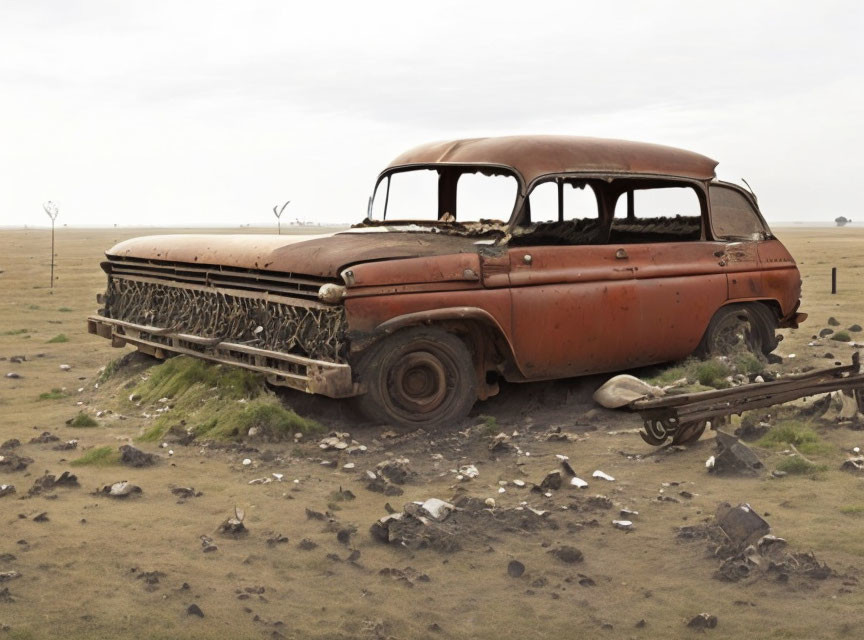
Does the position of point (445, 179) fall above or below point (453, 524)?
above

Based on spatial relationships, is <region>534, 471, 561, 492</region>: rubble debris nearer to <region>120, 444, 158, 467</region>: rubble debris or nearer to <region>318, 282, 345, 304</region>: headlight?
<region>318, 282, 345, 304</region>: headlight

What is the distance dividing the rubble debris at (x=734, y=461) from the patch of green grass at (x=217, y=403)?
9.08ft

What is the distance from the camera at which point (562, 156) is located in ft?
25.5

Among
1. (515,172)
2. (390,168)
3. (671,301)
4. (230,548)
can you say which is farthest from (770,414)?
(230,548)

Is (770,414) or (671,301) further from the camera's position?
(671,301)

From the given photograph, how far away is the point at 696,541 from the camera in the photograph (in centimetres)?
486

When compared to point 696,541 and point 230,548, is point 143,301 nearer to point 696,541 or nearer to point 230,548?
point 230,548

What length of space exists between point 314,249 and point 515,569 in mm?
3290

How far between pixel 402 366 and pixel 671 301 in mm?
2658

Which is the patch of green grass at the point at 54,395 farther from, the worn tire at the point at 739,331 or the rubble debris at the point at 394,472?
the worn tire at the point at 739,331

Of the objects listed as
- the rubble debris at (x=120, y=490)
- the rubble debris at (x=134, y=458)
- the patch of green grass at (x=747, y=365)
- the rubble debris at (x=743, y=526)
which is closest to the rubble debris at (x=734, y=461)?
the rubble debris at (x=743, y=526)

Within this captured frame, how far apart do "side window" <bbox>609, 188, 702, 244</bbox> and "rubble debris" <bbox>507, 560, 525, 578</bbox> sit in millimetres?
4891

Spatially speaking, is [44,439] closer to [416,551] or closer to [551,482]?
[416,551]

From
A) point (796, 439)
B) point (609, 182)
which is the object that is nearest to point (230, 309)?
point (609, 182)
